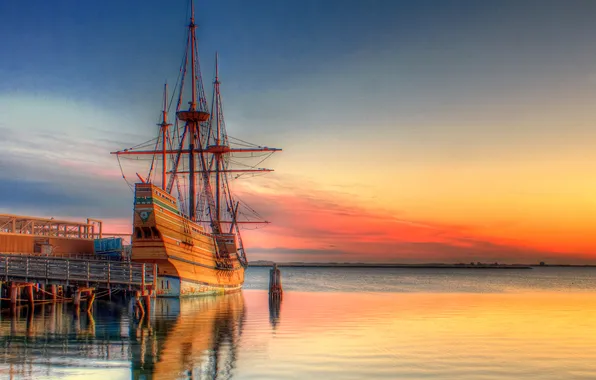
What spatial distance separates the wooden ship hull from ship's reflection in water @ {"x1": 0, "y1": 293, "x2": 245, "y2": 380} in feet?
34.9

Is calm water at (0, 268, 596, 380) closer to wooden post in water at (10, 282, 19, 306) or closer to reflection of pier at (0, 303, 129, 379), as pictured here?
reflection of pier at (0, 303, 129, 379)

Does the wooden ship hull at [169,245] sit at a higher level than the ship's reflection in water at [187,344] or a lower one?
higher

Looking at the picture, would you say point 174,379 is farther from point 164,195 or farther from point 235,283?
point 235,283

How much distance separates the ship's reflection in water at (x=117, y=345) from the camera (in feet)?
60.4

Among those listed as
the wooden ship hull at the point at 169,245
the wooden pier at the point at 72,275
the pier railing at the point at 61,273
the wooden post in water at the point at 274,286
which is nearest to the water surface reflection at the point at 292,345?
the wooden pier at the point at 72,275

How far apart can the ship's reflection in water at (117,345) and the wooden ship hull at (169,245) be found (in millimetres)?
10629

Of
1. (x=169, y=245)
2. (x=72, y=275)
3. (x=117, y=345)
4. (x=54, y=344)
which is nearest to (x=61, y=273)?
(x=72, y=275)

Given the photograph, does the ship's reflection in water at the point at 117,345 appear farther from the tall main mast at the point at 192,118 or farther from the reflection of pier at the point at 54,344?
the tall main mast at the point at 192,118

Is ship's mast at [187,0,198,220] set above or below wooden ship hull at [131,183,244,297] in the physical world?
above

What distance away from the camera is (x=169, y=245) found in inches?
1941

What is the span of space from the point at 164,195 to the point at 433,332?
26.9 meters

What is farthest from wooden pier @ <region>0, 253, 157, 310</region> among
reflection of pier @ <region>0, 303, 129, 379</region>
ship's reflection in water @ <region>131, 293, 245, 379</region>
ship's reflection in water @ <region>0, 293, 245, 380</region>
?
ship's reflection in water @ <region>131, 293, 245, 379</region>

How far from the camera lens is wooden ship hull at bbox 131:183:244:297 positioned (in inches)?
1884

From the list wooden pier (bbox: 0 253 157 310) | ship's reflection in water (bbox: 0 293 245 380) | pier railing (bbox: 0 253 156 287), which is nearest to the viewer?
ship's reflection in water (bbox: 0 293 245 380)
